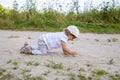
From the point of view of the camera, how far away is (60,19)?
14.2 metres

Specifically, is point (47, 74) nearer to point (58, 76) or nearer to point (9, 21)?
point (58, 76)

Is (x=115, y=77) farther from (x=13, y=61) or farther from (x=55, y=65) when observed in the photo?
(x=13, y=61)

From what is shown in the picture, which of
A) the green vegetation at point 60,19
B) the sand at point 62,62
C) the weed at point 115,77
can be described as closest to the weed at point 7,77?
the sand at point 62,62

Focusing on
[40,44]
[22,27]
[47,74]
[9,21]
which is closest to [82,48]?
[40,44]

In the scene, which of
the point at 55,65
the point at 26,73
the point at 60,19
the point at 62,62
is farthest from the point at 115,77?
the point at 60,19

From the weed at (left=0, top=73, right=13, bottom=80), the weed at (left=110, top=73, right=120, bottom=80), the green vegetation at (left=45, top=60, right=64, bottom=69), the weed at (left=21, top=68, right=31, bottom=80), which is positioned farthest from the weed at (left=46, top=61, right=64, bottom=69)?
the weed at (left=110, top=73, right=120, bottom=80)

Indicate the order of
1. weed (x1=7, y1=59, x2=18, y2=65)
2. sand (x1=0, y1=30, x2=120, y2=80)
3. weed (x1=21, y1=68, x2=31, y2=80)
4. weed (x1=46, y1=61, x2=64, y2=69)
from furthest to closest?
1. weed (x1=7, y1=59, x2=18, y2=65)
2. weed (x1=46, y1=61, x2=64, y2=69)
3. sand (x1=0, y1=30, x2=120, y2=80)
4. weed (x1=21, y1=68, x2=31, y2=80)

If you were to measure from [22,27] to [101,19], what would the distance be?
11.1ft

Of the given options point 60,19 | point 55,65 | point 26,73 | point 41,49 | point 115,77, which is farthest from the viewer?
A: point 60,19

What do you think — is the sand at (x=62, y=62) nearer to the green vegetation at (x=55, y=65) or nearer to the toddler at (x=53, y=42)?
the green vegetation at (x=55, y=65)

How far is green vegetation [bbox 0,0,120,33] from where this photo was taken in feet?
43.8

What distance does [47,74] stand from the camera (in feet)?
20.0

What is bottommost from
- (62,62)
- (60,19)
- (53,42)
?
(62,62)

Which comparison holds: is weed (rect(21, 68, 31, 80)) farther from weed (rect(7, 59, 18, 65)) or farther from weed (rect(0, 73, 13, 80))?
weed (rect(7, 59, 18, 65))
